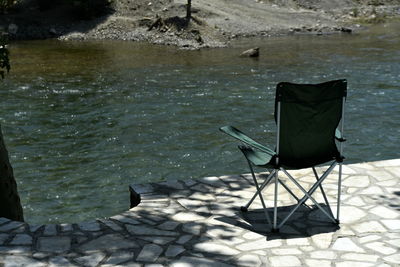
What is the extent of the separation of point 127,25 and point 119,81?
10640mm

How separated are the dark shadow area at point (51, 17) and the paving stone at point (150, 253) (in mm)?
23071

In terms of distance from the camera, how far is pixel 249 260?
5.10 meters

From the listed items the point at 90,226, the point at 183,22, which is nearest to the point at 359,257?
the point at 90,226

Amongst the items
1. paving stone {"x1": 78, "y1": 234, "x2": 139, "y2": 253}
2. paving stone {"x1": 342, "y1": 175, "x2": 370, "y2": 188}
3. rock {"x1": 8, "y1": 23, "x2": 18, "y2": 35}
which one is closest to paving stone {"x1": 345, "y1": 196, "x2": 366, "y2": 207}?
paving stone {"x1": 342, "y1": 175, "x2": 370, "y2": 188}

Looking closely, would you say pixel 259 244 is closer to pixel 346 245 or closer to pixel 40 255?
pixel 346 245

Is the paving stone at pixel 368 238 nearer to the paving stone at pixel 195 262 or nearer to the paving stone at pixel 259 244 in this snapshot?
the paving stone at pixel 259 244

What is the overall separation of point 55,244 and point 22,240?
0.33 m

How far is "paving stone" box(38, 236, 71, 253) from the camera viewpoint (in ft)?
17.4

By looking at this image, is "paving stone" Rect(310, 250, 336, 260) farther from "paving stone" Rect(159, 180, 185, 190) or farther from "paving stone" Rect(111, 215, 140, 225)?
"paving stone" Rect(159, 180, 185, 190)

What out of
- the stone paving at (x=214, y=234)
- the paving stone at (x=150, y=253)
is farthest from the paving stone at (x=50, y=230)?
the paving stone at (x=150, y=253)

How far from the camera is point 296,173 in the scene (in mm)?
7344

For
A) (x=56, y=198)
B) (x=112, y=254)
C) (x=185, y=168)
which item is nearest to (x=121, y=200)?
(x=56, y=198)

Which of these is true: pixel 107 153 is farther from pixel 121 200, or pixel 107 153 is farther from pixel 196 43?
pixel 196 43

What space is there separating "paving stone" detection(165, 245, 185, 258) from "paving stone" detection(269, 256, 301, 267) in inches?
30.5
